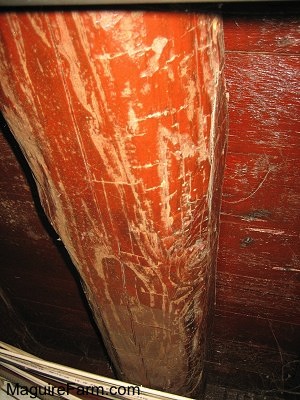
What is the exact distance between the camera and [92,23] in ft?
1.51

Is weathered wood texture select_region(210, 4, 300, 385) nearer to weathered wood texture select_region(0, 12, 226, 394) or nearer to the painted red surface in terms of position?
the painted red surface

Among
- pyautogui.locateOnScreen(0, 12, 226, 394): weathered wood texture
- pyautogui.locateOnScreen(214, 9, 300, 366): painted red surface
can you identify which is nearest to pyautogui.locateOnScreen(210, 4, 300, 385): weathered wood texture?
pyautogui.locateOnScreen(214, 9, 300, 366): painted red surface

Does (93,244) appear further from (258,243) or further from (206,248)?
(258,243)

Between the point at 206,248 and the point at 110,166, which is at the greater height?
the point at 110,166

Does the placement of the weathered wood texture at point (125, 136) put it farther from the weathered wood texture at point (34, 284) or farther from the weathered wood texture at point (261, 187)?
the weathered wood texture at point (34, 284)

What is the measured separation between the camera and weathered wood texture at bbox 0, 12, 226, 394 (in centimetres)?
49

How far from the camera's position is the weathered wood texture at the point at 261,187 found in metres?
0.77

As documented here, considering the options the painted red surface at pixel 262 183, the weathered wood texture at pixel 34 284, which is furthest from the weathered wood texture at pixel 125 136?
the weathered wood texture at pixel 34 284

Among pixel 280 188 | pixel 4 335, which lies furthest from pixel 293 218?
pixel 4 335

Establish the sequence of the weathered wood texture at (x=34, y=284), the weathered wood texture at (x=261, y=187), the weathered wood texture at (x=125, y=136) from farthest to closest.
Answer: the weathered wood texture at (x=34, y=284)
the weathered wood texture at (x=261, y=187)
the weathered wood texture at (x=125, y=136)

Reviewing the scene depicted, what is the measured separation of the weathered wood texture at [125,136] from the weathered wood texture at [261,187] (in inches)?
6.6

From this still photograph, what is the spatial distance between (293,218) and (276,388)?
1917 mm

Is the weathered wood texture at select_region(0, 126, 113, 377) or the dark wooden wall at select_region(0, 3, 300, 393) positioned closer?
the dark wooden wall at select_region(0, 3, 300, 393)

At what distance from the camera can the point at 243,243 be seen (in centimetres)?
139
